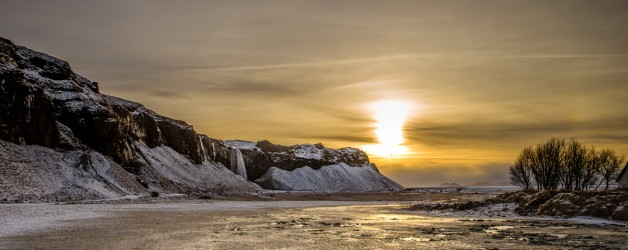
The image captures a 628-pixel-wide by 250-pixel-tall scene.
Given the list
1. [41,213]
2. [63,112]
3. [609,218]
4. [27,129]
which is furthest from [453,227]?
[63,112]

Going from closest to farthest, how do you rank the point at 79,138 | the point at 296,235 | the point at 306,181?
the point at 296,235 < the point at 79,138 < the point at 306,181

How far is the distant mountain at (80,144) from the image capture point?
A: 65375 millimetres

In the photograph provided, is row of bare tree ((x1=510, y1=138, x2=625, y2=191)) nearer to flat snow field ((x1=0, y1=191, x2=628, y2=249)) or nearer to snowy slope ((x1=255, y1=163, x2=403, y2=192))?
flat snow field ((x1=0, y1=191, x2=628, y2=249))

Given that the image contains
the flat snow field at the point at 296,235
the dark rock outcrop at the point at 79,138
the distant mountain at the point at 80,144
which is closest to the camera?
the flat snow field at the point at 296,235

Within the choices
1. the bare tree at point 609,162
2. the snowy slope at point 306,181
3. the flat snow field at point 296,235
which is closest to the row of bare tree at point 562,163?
the bare tree at point 609,162

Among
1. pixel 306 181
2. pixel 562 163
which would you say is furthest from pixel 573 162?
pixel 306 181

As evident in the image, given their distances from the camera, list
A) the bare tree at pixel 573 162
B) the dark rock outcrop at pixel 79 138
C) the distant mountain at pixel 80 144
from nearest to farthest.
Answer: the distant mountain at pixel 80 144 → the dark rock outcrop at pixel 79 138 → the bare tree at pixel 573 162

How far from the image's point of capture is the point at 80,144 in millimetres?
82438

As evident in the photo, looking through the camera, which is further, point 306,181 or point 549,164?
point 306,181

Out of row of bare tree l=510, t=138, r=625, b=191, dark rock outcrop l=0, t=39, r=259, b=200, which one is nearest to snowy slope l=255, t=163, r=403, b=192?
dark rock outcrop l=0, t=39, r=259, b=200

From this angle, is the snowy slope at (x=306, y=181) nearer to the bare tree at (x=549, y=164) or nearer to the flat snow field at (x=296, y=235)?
the bare tree at (x=549, y=164)

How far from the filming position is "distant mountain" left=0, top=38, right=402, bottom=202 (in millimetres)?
65375

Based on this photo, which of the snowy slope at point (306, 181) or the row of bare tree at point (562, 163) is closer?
the row of bare tree at point (562, 163)

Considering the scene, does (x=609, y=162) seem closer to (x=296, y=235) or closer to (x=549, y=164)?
(x=549, y=164)
